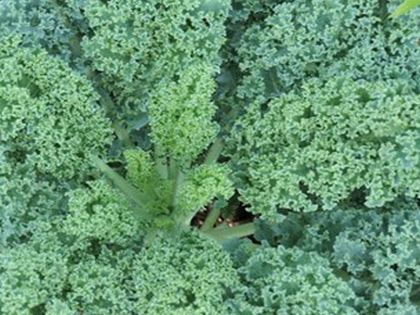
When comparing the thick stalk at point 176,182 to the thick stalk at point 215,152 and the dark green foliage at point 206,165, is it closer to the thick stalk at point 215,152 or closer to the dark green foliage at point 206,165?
the dark green foliage at point 206,165

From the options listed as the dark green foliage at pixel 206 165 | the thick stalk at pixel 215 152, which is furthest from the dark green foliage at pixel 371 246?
the thick stalk at pixel 215 152

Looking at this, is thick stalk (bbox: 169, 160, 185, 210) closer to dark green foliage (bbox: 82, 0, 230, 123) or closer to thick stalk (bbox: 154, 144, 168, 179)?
thick stalk (bbox: 154, 144, 168, 179)

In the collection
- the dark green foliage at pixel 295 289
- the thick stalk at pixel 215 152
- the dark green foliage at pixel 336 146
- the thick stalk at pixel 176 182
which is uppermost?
the dark green foliage at pixel 336 146

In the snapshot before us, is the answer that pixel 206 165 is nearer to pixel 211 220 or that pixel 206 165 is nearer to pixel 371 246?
pixel 371 246

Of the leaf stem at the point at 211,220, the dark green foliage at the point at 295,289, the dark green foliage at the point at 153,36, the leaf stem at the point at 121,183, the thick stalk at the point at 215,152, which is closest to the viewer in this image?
the dark green foliage at the point at 295,289

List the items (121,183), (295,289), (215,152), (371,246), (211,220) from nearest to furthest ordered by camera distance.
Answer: (295,289)
(371,246)
(121,183)
(215,152)
(211,220)

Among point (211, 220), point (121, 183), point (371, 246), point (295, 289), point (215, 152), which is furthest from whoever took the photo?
point (211, 220)

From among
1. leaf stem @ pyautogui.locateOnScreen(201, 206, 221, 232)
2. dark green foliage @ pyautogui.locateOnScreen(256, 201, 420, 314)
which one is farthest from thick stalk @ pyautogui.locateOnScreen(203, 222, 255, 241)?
dark green foliage @ pyautogui.locateOnScreen(256, 201, 420, 314)

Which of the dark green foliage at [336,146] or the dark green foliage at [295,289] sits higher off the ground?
the dark green foliage at [336,146]

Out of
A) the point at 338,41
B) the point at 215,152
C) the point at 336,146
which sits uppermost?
the point at 338,41

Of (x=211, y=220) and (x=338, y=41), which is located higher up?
(x=338, y=41)

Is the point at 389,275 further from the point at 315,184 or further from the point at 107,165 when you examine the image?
the point at 107,165

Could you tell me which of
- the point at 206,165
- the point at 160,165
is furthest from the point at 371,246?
the point at 160,165
